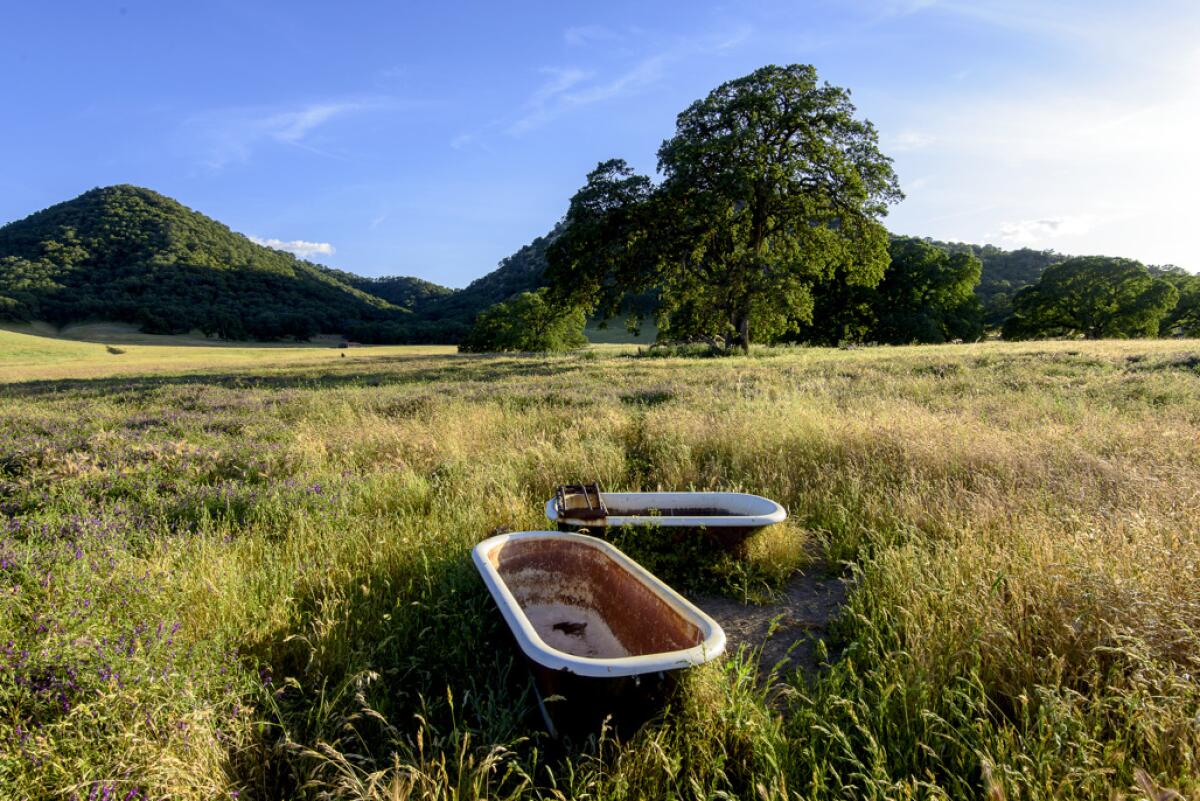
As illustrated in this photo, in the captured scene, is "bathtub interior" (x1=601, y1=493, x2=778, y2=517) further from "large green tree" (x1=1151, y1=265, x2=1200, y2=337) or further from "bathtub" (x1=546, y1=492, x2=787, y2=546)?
"large green tree" (x1=1151, y1=265, x2=1200, y2=337)

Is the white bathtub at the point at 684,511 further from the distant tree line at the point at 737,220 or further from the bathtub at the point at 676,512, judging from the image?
the distant tree line at the point at 737,220

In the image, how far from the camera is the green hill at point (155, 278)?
244 feet

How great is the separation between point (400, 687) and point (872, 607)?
8.18 feet

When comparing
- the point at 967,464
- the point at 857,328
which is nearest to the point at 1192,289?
the point at 857,328

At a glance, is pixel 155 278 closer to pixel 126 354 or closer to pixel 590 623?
pixel 126 354

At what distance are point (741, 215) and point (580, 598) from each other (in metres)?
23.4

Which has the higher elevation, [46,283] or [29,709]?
[46,283]

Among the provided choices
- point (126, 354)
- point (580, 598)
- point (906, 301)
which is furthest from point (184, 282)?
point (580, 598)

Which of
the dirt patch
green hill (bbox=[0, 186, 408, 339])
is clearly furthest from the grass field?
green hill (bbox=[0, 186, 408, 339])

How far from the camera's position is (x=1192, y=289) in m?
54.3

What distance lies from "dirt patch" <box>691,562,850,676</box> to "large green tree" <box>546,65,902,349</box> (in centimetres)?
1945

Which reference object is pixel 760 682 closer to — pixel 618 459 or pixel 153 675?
pixel 153 675

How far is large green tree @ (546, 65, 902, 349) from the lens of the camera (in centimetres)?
2192

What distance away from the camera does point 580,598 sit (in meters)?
3.68
